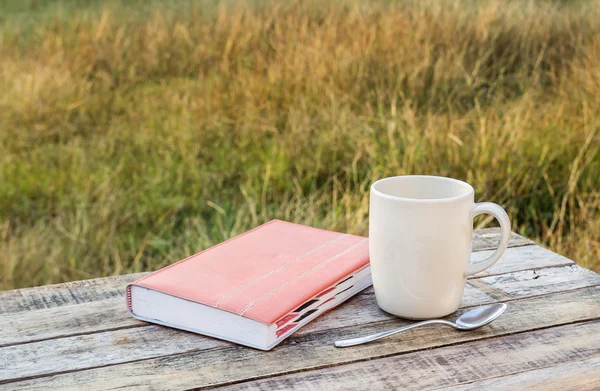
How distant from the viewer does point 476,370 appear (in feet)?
2.67

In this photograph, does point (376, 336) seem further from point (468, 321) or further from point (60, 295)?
point (60, 295)

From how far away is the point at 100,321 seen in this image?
3.11 feet

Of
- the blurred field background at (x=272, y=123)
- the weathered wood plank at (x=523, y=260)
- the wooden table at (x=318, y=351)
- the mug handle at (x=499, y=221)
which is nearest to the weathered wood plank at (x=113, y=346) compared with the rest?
the wooden table at (x=318, y=351)

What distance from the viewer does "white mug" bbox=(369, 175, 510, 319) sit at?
0.89 meters

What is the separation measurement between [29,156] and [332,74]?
1.35 meters

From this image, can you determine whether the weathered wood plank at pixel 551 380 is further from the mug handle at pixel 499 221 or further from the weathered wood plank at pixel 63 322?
the weathered wood plank at pixel 63 322

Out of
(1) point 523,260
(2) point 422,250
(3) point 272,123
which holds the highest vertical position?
(2) point 422,250

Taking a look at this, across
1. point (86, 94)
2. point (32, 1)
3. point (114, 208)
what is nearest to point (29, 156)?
point (86, 94)

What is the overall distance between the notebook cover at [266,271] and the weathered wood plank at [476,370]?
3.6 inches

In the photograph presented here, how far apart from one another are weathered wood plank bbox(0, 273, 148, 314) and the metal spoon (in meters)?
A: 0.34

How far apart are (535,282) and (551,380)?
11.1 inches

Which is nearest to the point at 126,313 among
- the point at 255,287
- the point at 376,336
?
the point at 255,287

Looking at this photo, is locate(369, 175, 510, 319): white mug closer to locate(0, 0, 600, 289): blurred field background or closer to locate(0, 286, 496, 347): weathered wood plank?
locate(0, 286, 496, 347): weathered wood plank

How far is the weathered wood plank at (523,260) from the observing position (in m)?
1.12
